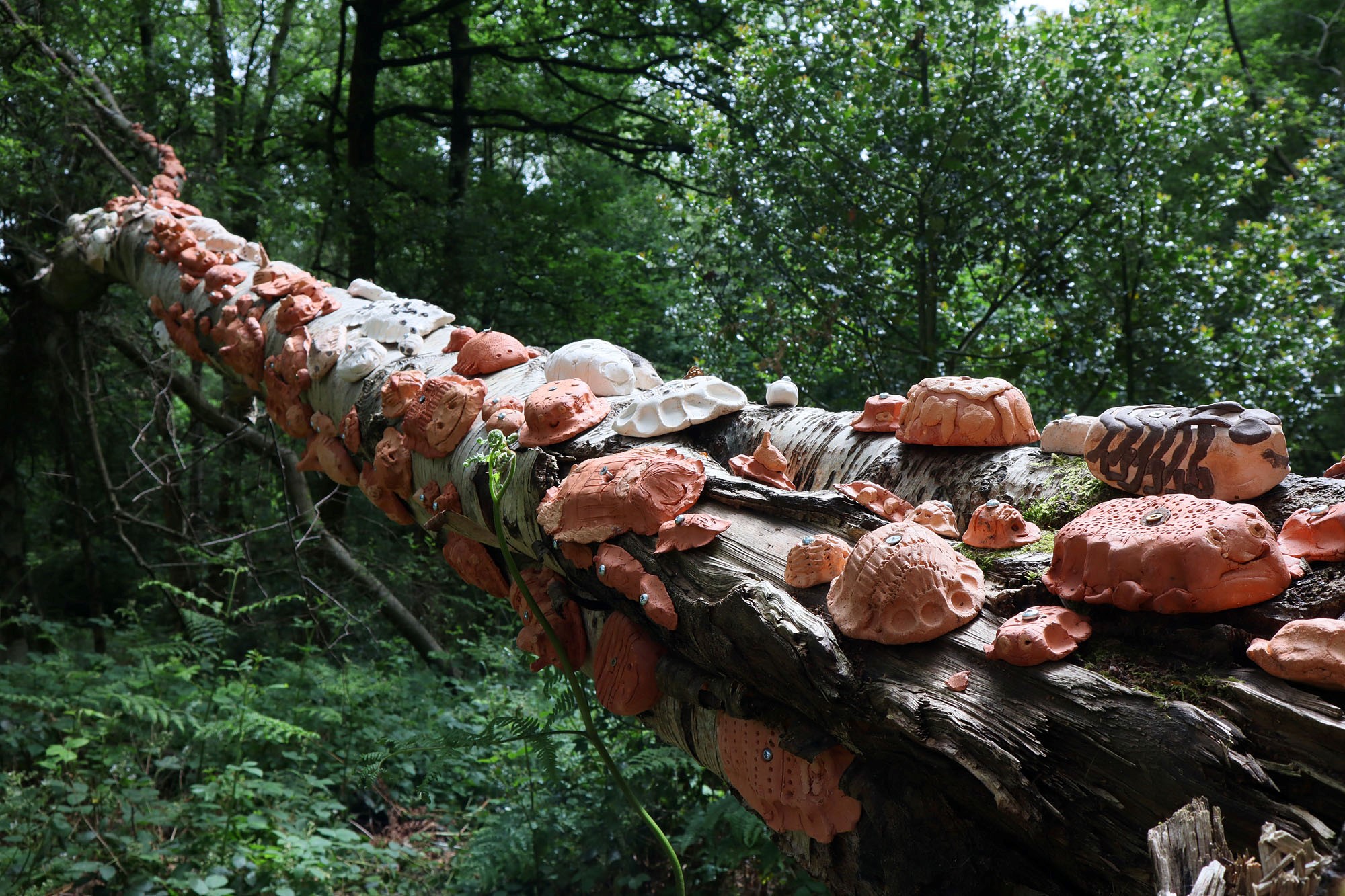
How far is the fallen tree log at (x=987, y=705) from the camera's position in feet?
3.26

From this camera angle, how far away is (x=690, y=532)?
61.9 inches

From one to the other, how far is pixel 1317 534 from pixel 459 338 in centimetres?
218

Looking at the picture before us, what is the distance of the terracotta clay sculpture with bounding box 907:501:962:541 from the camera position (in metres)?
1.52

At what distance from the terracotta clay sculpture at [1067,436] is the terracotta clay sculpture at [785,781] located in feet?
2.43

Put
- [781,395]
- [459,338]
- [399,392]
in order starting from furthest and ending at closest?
[459,338], [399,392], [781,395]

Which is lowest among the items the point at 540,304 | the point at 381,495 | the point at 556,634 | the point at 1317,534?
the point at 556,634

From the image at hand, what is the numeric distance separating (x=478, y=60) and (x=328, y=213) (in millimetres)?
2738

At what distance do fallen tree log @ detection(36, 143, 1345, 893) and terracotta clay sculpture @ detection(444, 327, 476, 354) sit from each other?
2.86 feet

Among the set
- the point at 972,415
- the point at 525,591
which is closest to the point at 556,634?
the point at 525,591

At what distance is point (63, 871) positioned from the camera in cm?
303

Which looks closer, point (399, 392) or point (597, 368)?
point (597, 368)

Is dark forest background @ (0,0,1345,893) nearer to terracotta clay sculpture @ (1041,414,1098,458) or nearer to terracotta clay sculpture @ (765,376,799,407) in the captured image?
terracotta clay sculpture @ (765,376,799,407)

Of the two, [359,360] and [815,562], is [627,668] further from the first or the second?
[359,360]

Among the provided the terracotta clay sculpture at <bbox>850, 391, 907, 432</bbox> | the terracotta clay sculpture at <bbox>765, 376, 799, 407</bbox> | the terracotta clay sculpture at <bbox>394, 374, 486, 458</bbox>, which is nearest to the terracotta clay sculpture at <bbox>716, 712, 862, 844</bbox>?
the terracotta clay sculpture at <bbox>850, 391, 907, 432</bbox>
